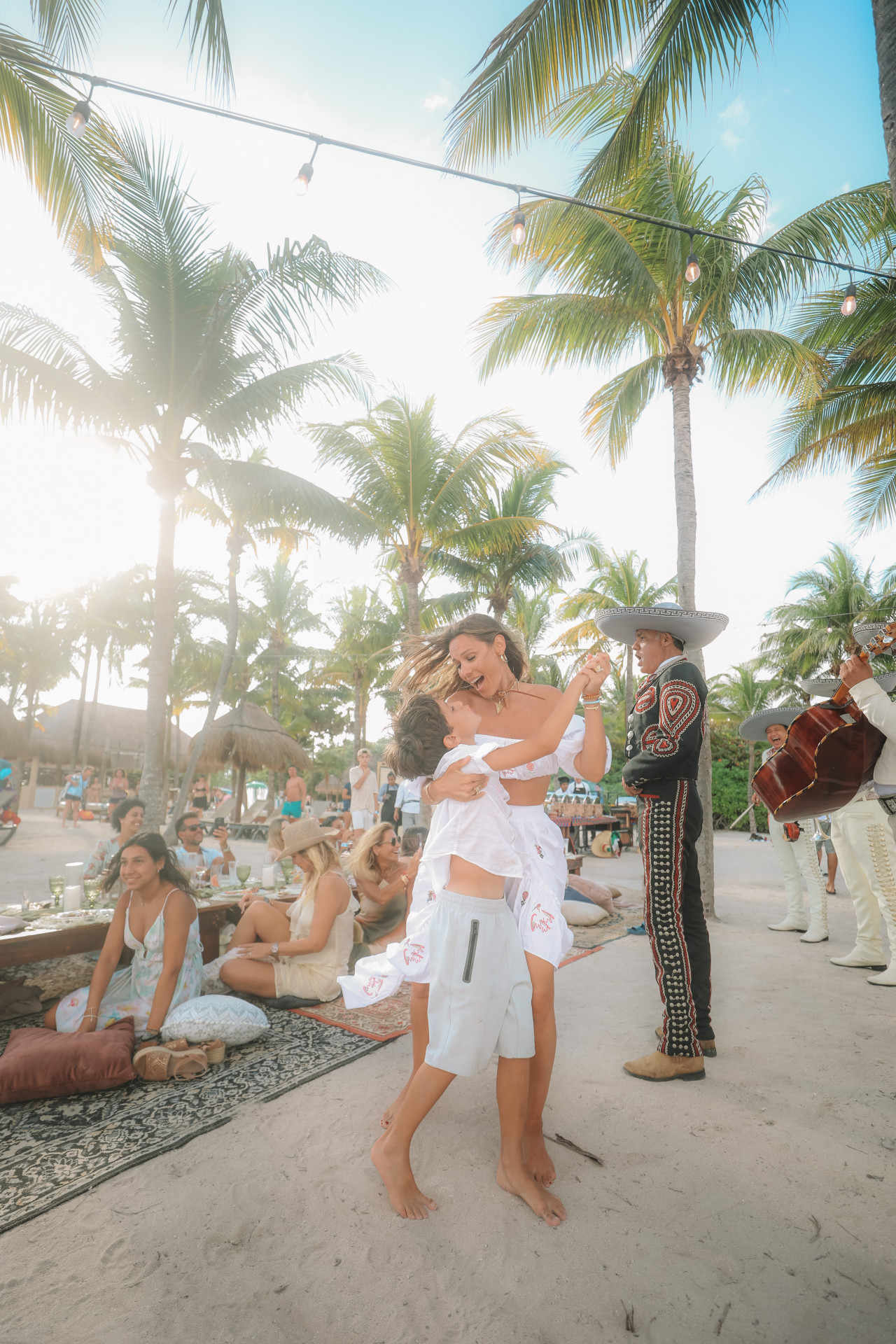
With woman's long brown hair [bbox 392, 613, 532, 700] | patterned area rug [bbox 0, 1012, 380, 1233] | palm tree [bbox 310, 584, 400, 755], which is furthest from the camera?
palm tree [bbox 310, 584, 400, 755]

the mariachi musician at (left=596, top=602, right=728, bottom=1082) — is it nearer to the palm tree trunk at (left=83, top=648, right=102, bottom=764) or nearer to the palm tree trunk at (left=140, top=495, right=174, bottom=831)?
the palm tree trunk at (left=140, top=495, right=174, bottom=831)

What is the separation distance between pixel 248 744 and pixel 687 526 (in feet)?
43.4

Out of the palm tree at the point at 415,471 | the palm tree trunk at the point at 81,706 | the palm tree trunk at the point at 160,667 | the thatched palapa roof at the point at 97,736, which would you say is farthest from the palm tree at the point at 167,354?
the thatched palapa roof at the point at 97,736

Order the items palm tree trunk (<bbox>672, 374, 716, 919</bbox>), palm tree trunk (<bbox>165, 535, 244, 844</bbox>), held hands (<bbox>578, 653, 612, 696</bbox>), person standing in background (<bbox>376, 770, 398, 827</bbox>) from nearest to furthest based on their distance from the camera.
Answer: held hands (<bbox>578, 653, 612, 696</bbox>)
palm tree trunk (<bbox>672, 374, 716, 919</bbox>)
palm tree trunk (<bbox>165, 535, 244, 844</bbox>)
person standing in background (<bbox>376, 770, 398, 827</bbox>)

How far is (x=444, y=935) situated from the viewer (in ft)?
6.98

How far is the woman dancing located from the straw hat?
1.56 meters

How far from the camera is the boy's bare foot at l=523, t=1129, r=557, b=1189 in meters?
2.20

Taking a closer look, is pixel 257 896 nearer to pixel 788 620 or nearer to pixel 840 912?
pixel 840 912

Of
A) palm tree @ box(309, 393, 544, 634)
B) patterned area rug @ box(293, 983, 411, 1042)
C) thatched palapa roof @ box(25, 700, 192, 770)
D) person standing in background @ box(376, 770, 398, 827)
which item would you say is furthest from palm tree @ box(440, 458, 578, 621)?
thatched palapa roof @ box(25, 700, 192, 770)

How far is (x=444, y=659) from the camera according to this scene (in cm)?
275

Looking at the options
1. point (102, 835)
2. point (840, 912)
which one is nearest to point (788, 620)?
point (840, 912)

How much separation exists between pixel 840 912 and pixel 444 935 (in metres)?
6.96

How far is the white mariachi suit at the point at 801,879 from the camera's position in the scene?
226 inches

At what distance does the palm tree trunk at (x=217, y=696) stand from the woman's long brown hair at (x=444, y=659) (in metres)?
5.49
